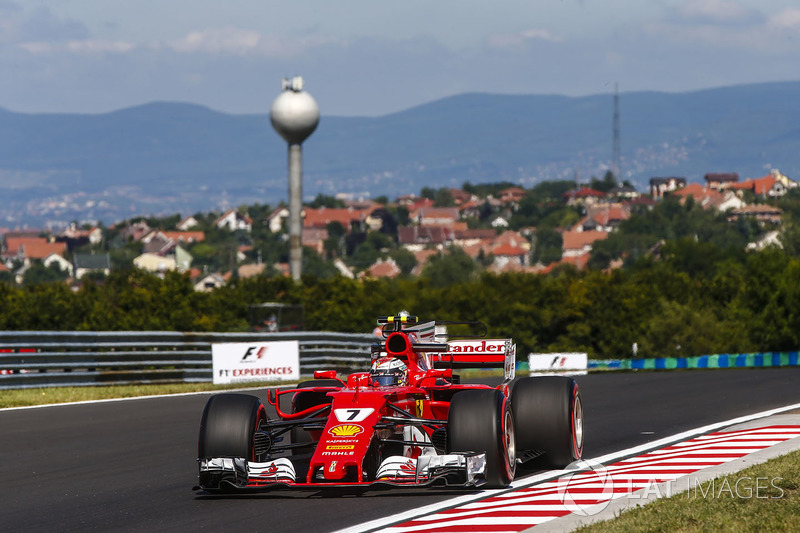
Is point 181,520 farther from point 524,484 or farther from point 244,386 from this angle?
point 244,386

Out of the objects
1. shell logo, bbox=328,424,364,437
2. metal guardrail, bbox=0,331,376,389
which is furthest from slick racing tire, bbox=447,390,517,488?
metal guardrail, bbox=0,331,376,389

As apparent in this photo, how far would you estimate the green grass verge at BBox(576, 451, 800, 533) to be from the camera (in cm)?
801

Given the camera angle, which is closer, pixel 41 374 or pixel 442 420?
pixel 442 420

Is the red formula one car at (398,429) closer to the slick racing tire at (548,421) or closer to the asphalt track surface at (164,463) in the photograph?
the slick racing tire at (548,421)

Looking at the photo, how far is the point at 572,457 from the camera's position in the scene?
37.5ft

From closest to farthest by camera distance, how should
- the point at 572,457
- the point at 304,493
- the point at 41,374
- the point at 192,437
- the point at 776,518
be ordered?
the point at 776,518 → the point at 304,493 → the point at 572,457 → the point at 192,437 → the point at 41,374

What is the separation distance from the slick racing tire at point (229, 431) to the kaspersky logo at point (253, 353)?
1649cm

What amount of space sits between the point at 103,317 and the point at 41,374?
68.3 m

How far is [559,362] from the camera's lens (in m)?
46.3

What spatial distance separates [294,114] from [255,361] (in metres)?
45.9

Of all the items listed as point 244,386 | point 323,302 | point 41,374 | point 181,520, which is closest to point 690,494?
point 181,520

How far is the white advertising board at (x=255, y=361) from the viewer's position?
26.5 m
